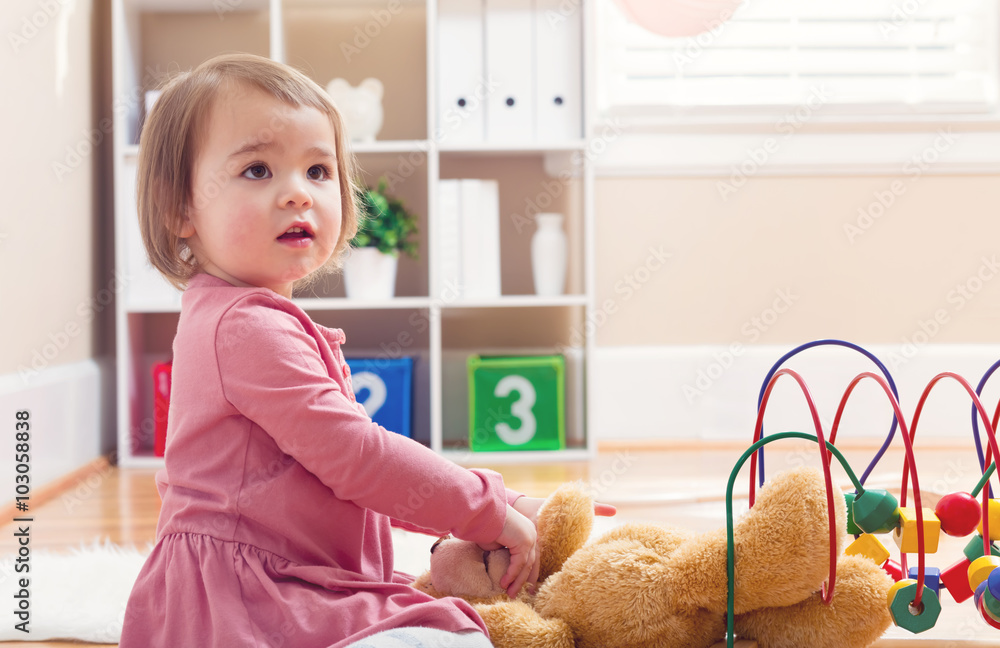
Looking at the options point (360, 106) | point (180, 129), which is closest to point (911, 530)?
point (180, 129)

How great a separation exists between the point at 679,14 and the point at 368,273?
947 mm

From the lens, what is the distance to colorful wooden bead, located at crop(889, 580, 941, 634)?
65 cm

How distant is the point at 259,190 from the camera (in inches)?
29.2

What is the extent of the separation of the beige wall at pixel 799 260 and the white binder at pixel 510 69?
296 mm

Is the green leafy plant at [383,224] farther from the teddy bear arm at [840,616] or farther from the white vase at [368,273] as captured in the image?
the teddy bear arm at [840,616]

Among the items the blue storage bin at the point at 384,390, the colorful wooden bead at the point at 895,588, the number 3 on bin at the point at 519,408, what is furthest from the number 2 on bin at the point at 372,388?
the colorful wooden bead at the point at 895,588

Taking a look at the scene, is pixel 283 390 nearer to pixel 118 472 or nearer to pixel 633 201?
pixel 118 472

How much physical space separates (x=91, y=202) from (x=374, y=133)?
2.12ft

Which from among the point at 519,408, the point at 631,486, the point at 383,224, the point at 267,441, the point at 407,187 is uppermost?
the point at 407,187

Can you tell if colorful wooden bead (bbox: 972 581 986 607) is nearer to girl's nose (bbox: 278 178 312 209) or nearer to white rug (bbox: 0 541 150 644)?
girl's nose (bbox: 278 178 312 209)

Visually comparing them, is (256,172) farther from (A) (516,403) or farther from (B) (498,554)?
(A) (516,403)

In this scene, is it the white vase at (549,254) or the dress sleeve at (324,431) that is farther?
the white vase at (549,254)

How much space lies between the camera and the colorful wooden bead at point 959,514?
2.37ft

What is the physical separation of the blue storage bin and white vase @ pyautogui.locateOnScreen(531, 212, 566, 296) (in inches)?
14.7
